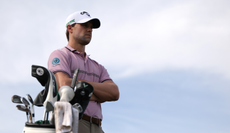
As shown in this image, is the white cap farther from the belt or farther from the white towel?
the white towel

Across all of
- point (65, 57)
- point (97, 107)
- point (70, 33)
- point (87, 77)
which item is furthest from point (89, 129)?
point (70, 33)

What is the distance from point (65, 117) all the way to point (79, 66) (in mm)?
920

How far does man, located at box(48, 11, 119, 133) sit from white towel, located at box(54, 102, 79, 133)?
43cm

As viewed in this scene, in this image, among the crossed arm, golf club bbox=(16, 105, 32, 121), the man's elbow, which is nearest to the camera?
golf club bbox=(16, 105, 32, 121)

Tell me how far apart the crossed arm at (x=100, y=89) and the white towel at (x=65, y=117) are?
44 cm

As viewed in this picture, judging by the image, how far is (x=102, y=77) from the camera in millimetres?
3729

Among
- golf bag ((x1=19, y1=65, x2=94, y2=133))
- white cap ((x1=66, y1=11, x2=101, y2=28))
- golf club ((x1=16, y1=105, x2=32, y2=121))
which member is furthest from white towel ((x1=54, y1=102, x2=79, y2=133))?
white cap ((x1=66, y1=11, x2=101, y2=28))

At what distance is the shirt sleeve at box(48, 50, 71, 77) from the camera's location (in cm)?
325

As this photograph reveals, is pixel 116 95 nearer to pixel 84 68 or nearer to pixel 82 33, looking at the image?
pixel 84 68

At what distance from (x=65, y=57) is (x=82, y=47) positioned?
393 mm

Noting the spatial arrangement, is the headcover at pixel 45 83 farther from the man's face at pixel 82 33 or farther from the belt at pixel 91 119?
the man's face at pixel 82 33

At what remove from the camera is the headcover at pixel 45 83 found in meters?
2.91

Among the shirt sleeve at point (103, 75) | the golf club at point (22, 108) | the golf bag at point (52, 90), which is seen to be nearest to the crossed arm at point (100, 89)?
the golf bag at point (52, 90)

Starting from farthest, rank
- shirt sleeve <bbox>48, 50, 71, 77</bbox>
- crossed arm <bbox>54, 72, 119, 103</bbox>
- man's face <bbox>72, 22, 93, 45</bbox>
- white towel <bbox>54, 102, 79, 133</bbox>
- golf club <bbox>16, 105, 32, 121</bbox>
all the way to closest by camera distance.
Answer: man's face <bbox>72, 22, 93, 45</bbox> → shirt sleeve <bbox>48, 50, 71, 77</bbox> → crossed arm <bbox>54, 72, 119, 103</bbox> → golf club <bbox>16, 105, 32, 121</bbox> → white towel <bbox>54, 102, 79, 133</bbox>
